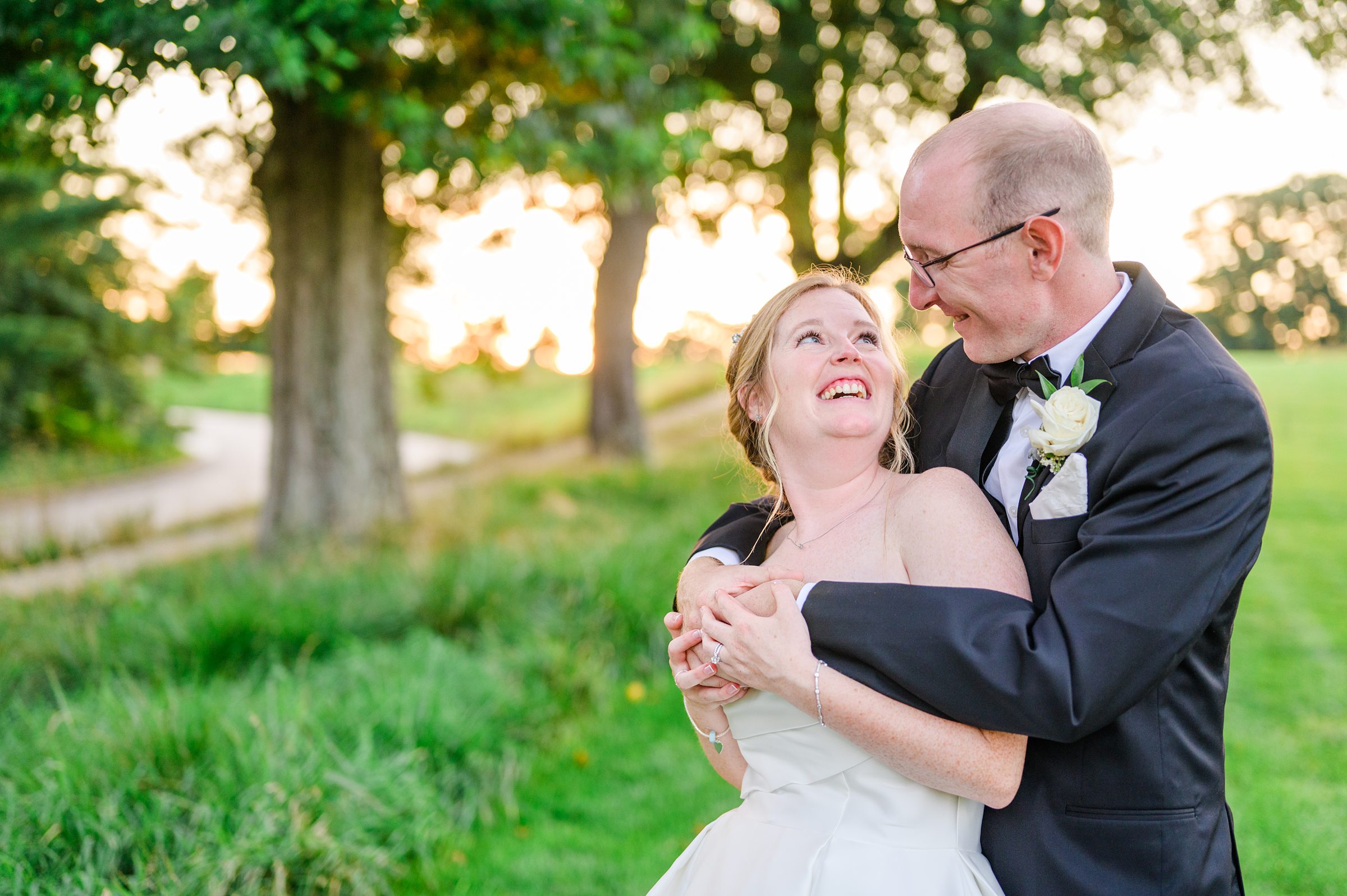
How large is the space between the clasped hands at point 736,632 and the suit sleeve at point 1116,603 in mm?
164

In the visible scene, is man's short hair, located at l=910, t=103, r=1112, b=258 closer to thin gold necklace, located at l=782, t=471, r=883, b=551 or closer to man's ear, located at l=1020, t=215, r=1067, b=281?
man's ear, located at l=1020, t=215, r=1067, b=281

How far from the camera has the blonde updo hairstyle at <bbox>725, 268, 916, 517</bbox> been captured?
8.25ft

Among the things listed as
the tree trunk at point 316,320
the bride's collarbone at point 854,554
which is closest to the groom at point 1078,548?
the bride's collarbone at point 854,554

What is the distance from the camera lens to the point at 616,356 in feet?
47.5

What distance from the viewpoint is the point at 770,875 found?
2.17 m

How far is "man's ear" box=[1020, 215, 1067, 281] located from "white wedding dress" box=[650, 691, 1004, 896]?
3.47 feet

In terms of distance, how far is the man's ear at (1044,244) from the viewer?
2064mm

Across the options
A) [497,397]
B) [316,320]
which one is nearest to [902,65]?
[316,320]

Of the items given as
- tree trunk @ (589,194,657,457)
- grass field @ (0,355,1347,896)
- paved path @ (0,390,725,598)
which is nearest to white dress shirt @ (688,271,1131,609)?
paved path @ (0,390,725,598)

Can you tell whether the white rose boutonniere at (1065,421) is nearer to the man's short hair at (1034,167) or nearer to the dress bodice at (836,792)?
the man's short hair at (1034,167)

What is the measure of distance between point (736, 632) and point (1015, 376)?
0.83 m

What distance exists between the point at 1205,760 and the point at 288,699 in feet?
12.1

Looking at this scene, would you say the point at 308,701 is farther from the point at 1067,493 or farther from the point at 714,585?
the point at 1067,493

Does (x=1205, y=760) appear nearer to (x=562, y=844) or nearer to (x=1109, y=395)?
(x=1109, y=395)
